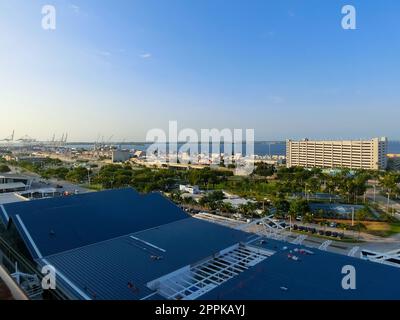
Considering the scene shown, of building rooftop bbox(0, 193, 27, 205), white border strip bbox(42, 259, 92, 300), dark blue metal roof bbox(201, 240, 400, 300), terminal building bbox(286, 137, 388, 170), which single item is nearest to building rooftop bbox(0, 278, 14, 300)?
white border strip bbox(42, 259, 92, 300)

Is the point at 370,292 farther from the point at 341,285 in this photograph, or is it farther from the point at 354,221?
the point at 354,221

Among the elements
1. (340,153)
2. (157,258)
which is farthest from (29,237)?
(340,153)

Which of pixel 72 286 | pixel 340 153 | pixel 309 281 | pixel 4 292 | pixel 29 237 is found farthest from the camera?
pixel 340 153

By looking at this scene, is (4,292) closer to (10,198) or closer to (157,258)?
(157,258)

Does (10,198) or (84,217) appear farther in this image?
(10,198)

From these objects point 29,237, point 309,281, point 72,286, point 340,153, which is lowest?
point 309,281

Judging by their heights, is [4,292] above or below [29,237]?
above

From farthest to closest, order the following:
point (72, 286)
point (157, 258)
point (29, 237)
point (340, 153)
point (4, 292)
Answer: point (340, 153) → point (29, 237) → point (157, 258) → point (72, 286) → point (4, 292)
